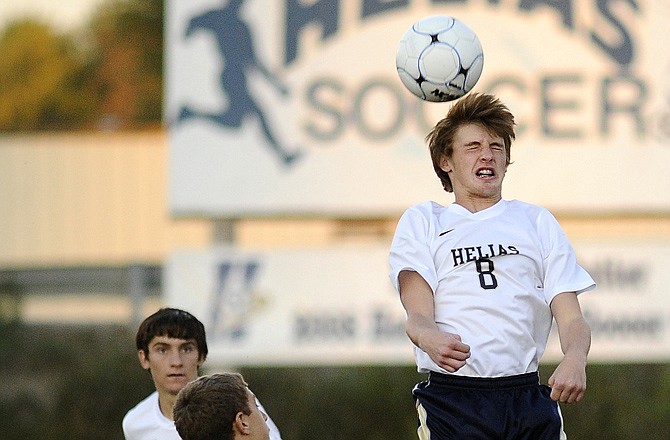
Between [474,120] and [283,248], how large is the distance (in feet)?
19.9

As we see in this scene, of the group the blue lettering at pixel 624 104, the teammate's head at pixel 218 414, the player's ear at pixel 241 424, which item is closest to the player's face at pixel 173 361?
the teammate's head at pixel 218 414

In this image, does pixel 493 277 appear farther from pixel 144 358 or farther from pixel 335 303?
pixel 335 303

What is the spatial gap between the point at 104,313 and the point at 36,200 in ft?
4.82

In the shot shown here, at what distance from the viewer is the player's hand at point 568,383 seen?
12.6ft

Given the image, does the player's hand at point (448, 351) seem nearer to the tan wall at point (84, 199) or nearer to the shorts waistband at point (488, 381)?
the shorts waistband at point (488, 381)

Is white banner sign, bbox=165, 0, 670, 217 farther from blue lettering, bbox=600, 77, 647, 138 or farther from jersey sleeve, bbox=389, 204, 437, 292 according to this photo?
jersey sleeve, bbox=389, 204, 437, 292

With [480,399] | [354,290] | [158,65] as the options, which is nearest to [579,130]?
[354,290]

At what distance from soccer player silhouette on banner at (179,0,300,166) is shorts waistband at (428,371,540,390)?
6300mm

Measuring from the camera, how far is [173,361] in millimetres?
5465

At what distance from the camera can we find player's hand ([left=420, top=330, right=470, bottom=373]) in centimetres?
392

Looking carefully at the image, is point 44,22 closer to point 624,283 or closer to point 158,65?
point 158,65

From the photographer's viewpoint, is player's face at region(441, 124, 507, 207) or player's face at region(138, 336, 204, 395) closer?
player's face at region(441, 124, 507, 207)

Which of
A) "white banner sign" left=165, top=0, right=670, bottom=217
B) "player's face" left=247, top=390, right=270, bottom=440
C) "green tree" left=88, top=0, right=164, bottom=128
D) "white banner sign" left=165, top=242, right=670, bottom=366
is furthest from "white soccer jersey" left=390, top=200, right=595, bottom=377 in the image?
"green tree" left=88, top=0, right=164, bottom=128

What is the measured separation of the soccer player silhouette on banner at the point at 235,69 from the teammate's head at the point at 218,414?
6286 millimetres
